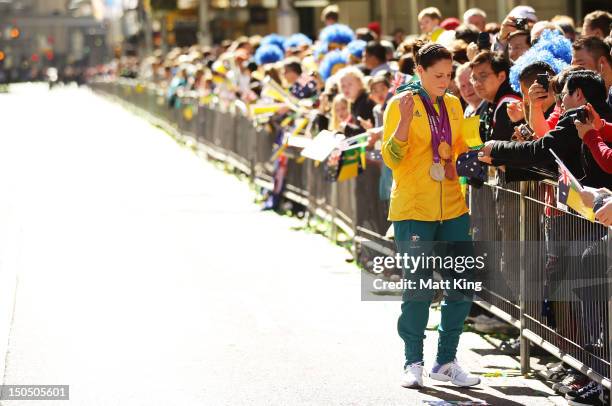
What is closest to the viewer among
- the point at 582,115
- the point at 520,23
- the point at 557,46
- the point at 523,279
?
the point at 582,115

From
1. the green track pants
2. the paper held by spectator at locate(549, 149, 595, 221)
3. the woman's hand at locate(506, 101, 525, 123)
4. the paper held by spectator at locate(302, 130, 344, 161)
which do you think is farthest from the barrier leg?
the paper held by spectator at locate(302, 130, 344, 161)

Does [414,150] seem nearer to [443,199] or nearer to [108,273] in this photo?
[443,199]

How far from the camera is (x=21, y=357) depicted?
381 inches

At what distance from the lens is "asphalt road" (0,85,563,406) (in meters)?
8.77

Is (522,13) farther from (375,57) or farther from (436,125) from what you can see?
(436,125)

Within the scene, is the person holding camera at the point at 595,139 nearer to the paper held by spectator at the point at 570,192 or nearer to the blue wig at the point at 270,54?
the paper held by spectator at the point at 570,192

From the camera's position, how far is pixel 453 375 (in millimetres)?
8742

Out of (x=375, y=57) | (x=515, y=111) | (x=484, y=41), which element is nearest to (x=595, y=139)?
(x=515, y=111)

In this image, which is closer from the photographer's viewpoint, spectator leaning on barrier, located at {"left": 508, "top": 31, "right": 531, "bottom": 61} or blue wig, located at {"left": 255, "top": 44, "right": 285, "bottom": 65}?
spectator leaning on barrier, located at {"left": 508, "top": 31, "right": 531, "bottom": 61}

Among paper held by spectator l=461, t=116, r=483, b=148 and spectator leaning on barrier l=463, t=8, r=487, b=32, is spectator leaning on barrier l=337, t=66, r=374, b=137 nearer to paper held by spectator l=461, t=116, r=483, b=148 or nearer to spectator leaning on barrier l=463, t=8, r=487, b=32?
spectator leaning on barrier l=463, t=8, r=487, b=32

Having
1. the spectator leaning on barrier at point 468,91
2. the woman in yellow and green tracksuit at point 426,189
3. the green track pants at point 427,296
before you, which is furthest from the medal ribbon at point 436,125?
the spectator leaning on barrier at point 468,91

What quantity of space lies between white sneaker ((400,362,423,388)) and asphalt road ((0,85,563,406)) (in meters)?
0.09

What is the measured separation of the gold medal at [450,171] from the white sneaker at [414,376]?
Result: 3.49 ft

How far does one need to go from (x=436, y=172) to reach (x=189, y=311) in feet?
10.8
